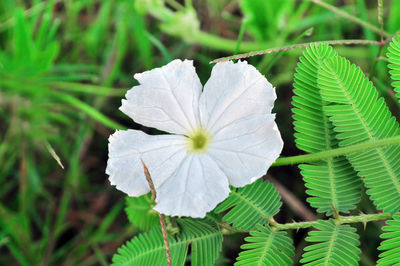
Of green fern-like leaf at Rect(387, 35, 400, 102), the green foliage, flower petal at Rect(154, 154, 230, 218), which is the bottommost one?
flower petal at Rect(154, 154, 230, 218)

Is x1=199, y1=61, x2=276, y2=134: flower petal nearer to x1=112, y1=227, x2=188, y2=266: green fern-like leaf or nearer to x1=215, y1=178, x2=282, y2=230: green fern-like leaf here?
x1=215, y1=178, x2=282, y2=230: green fern-like leaf

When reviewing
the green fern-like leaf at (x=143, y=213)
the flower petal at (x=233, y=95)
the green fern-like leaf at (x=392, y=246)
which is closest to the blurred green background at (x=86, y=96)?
the green fern-like leaf at (x=143, y=213)

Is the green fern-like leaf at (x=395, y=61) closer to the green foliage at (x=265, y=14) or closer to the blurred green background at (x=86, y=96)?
the blurred green background at (x=86, y=96)

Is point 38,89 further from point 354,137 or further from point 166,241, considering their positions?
point 354,137

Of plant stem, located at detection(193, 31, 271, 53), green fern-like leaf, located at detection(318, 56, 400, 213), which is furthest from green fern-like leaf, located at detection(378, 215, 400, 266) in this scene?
plant stem, located at detection(193, 31, 271, 53)

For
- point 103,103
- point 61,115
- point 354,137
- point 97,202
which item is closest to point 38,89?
point 61,115

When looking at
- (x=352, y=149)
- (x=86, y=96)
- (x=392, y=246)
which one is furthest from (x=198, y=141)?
(x=86, y=96)
